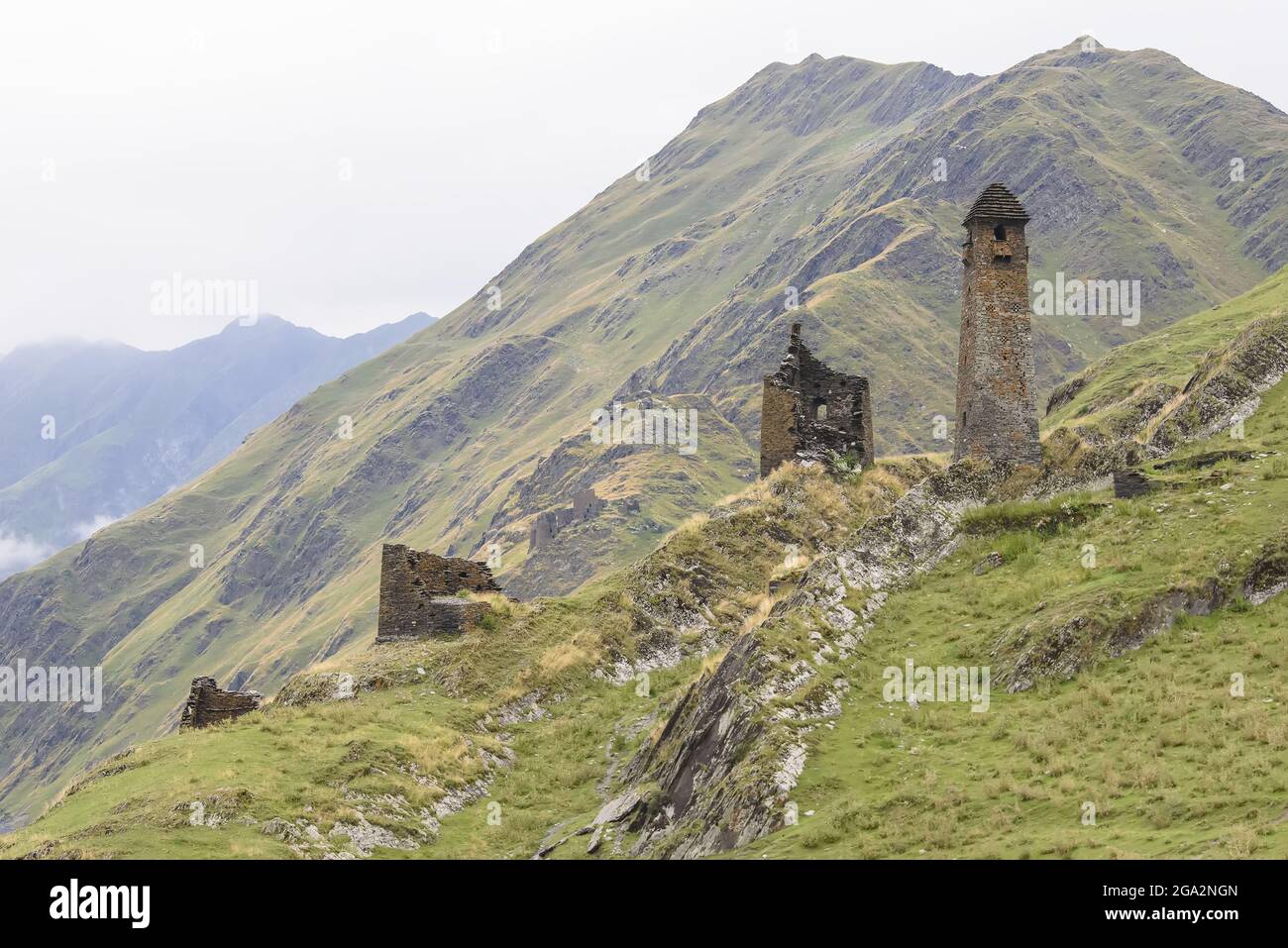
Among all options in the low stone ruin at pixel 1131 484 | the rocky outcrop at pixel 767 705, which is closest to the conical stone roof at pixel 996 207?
the rocky outcrop at pixel 767 705

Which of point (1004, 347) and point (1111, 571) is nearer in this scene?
point (1111, 571)

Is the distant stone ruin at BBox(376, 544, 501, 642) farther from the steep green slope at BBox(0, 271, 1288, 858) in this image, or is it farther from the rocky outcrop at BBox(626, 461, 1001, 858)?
the rocky outcrop at BBox(626, 461, 1001, 858)

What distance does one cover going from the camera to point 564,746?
37.0m

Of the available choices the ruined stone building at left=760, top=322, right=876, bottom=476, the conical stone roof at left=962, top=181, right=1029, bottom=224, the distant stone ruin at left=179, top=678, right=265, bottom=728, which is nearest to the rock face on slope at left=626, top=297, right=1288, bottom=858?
the conical stone roof at left=962, top=181, right=1029, bottom=224

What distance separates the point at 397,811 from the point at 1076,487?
69.9ft

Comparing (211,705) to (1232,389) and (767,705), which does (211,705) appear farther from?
(1232,389)

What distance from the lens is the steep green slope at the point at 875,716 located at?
811 inches

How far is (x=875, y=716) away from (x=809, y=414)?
89.3ft

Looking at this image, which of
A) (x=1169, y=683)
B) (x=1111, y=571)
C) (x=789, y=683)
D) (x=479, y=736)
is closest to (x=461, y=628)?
(x=479, y=736)

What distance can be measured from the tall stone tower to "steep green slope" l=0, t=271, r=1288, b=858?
2.02 m

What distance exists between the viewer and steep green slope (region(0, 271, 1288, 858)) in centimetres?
2061

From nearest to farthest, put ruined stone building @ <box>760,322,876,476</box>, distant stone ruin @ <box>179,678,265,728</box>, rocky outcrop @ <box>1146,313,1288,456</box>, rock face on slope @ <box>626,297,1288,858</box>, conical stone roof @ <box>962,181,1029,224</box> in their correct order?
1. rock face on slope @ <box>626,297,1288,858</box>
2. distant stone ruin @ <box>179,678,265,728</box>
3. rocky outcrop @ <box>1146,313,1288,456</box>
4. conical stone roof @ <box>962,181,1029,224</box>
5. ruined stone building @ <box>760,322,876,476</box>

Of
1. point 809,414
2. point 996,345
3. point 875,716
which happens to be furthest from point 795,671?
point 809,414
